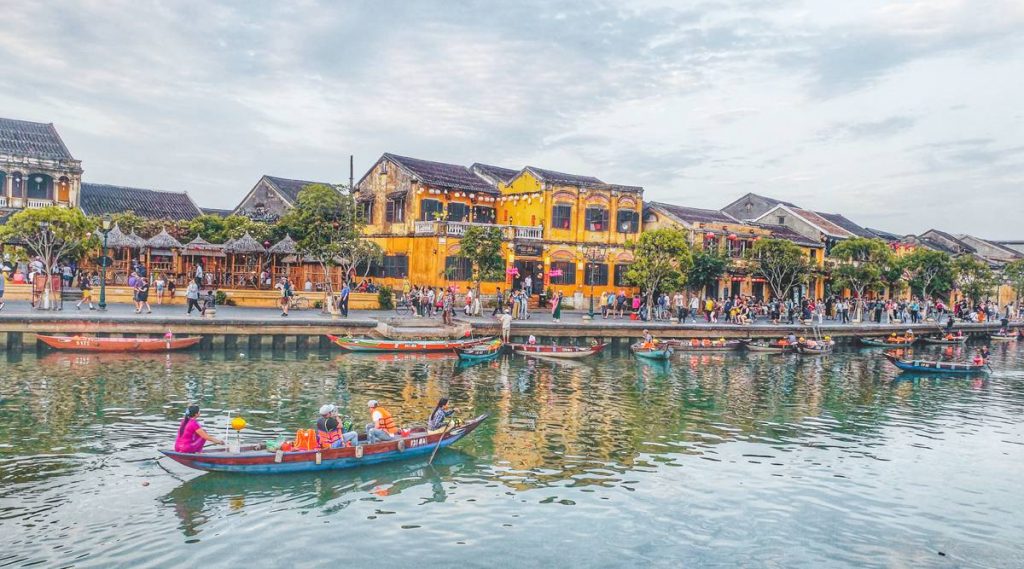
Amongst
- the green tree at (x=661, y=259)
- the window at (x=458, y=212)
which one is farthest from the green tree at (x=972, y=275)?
the window at (x=458, y=212)

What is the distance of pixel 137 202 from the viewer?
57.4 m

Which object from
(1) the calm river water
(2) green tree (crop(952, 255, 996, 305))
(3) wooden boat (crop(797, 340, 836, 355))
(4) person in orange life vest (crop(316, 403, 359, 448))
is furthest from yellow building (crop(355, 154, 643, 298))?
(2) green tree (crop(952, 255, 996, 305))

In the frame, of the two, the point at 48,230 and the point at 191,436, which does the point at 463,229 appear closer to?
the point at 48,230

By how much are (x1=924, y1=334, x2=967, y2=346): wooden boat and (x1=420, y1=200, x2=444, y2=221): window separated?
1424 inches

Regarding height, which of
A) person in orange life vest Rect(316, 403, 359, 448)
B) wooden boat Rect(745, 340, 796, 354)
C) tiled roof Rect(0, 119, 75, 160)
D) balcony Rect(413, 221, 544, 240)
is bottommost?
person in orange life vest Rect(316, 403, 359, 448)

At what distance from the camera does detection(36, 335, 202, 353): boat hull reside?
3023 cm

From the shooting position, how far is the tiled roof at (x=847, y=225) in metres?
74.7

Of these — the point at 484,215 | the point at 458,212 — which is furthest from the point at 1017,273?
the point at 458,212

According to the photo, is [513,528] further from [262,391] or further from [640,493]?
[262,391]

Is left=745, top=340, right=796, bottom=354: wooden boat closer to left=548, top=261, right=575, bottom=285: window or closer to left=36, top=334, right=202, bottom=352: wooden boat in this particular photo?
left=548, top=261, right=575, bottom=285: window

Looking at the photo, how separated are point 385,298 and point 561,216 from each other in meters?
13.5

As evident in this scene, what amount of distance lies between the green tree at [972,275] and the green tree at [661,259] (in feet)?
106

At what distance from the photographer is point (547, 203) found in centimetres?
4947

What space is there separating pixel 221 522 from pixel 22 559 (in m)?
3.08
